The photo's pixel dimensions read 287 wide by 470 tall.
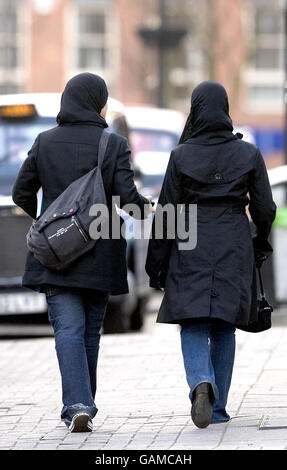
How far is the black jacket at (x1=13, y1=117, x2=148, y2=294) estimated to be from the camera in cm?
630

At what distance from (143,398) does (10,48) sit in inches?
1240

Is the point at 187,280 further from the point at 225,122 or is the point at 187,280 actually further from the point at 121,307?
the point at 121,307

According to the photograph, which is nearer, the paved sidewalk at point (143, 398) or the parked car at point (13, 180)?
the paved sidewalk at point (143, 398)

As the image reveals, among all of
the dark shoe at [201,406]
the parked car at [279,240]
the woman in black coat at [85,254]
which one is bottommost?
the parked car at [279,240]

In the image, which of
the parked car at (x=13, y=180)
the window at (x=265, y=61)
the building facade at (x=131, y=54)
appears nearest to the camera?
the parked car at (x=13, y=180)

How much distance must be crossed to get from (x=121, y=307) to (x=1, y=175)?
1587mm

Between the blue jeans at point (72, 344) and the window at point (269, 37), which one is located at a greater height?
the blue jeans at point (72, 344)

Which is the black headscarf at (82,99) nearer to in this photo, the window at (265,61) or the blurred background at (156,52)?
the blurred background at (156,52)

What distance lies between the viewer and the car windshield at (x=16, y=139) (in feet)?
37.6

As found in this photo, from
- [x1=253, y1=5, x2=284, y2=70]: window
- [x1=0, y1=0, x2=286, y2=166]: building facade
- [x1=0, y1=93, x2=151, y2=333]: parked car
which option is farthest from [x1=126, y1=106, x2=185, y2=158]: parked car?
[x1=253, y1=5, x2=284, y2=70]: window

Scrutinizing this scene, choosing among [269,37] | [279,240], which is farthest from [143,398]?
[269,37]

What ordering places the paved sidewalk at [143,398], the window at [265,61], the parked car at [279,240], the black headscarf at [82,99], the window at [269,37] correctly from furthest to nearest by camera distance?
1. the window at [265,61]
2. the window at [269,37]
3. the parked car at [279,240]
4. the black headscarf at [82,99]
5. the paved sidewalk at [143,398]

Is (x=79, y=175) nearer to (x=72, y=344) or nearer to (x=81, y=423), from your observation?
(x=72, y=344)

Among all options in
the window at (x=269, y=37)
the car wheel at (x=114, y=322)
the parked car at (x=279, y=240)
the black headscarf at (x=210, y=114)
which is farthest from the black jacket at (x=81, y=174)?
the window at (x=269, y=37)
